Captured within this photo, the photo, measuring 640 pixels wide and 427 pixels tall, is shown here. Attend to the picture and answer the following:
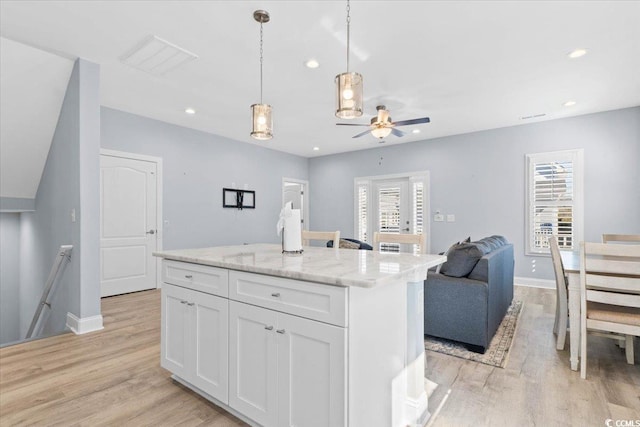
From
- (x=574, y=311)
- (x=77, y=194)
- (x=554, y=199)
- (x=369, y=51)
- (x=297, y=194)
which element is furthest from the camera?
(x=297, y=194)

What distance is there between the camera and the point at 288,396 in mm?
1459

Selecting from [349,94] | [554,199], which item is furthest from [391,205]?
[349,94]

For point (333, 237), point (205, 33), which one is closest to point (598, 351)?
point (333, 237)

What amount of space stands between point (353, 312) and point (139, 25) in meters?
2.85

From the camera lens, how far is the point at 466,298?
8.87 feet

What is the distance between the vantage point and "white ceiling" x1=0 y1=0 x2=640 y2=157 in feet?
7.94

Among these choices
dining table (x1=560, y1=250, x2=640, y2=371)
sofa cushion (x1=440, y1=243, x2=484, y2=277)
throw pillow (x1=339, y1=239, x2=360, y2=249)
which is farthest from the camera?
throw pillow (x1=339, y1=239, x2=360, y2=249)

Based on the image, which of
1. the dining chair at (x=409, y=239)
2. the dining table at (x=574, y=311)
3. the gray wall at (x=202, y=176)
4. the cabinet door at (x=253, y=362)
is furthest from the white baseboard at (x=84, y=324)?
the dining table at (x=574, y=311)

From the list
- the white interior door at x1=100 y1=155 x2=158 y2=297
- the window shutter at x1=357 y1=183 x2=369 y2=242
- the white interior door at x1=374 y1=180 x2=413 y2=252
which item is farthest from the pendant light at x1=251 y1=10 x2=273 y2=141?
the window shutter at x1=357 y1=183 x2=369 y2=242

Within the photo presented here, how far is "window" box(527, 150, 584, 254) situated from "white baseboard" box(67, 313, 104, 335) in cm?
612

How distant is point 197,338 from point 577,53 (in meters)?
4.10

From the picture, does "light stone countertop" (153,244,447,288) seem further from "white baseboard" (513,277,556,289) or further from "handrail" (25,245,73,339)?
"white baseboard" (513,277,556,289)

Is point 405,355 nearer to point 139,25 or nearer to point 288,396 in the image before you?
point 288,396

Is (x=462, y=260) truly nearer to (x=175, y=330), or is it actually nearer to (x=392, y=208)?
(x=175, y=330)
